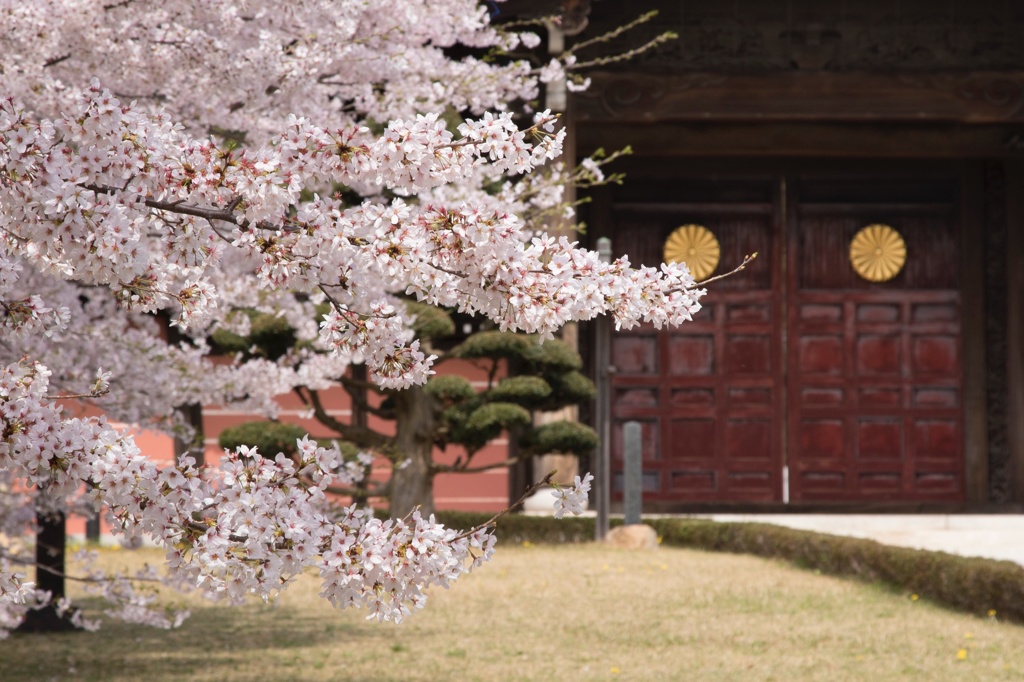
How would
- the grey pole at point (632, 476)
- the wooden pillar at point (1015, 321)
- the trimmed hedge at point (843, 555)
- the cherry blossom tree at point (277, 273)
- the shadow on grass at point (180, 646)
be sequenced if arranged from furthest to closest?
1. the wooden pillar at point (1015, 321)
2. the grey pole at point (632, 476)
3. the trimmed hedge at point (843, 555)
4. the shadow on grass at point (180, 646)
5. the cherry blossom tree at point (277, 273)

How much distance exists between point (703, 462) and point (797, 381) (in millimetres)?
1416

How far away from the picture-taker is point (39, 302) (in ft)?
12.2

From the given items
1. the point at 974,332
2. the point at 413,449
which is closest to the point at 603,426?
the point at 413,449

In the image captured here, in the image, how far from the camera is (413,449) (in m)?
13.0

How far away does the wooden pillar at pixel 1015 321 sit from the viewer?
596 inches

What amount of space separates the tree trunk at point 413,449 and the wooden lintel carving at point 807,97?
3.54m

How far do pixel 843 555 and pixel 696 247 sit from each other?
5.85 metres

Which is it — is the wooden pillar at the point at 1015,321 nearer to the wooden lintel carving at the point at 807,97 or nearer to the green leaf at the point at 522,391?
the wooden lintel carving at the point at 807,97

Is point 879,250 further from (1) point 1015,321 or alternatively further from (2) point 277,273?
(2) point 277,273

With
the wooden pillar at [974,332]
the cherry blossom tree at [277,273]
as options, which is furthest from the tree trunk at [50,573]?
the wooden pillar at [974,332]

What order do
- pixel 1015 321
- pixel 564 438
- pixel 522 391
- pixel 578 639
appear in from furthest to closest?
pixel 1015 321, pixel 564 438, pixel 522 391, pixel 578 639

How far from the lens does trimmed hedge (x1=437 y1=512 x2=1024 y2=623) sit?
28.1 ft

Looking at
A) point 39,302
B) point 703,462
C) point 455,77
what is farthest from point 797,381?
point 39,302

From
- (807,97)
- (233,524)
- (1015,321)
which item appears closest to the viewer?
(233,524)
